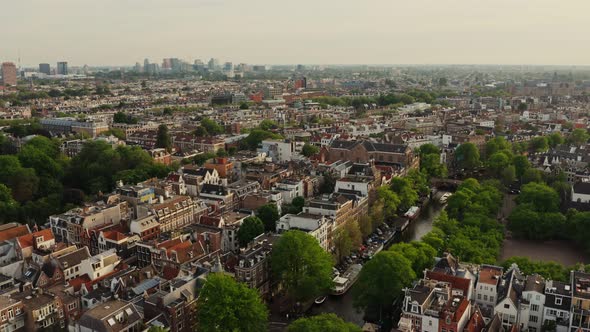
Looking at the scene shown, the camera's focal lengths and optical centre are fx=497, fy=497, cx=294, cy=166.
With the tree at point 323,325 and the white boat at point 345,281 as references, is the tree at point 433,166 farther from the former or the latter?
the tree at point 323,325

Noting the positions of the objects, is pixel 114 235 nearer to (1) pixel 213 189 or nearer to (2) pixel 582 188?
(1) pixel 213 189

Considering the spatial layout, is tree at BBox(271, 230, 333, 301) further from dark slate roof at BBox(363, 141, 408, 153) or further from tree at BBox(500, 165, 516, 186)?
tree at BBox(500, 165, 516, 186)

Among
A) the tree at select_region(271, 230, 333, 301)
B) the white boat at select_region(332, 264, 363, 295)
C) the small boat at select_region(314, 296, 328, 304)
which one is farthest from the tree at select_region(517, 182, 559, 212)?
the tree at select_region(271, 230, 333, 301)

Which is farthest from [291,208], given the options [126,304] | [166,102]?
[166,102]

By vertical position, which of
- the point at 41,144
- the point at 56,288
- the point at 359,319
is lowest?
the point at 359,319

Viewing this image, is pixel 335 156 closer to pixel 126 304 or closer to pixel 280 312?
pixel 280 312

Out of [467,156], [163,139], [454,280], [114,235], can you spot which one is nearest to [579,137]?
[467,156]

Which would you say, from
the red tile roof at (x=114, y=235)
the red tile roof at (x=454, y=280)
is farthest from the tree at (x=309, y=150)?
the red tile roof at (x=454, y=280)
